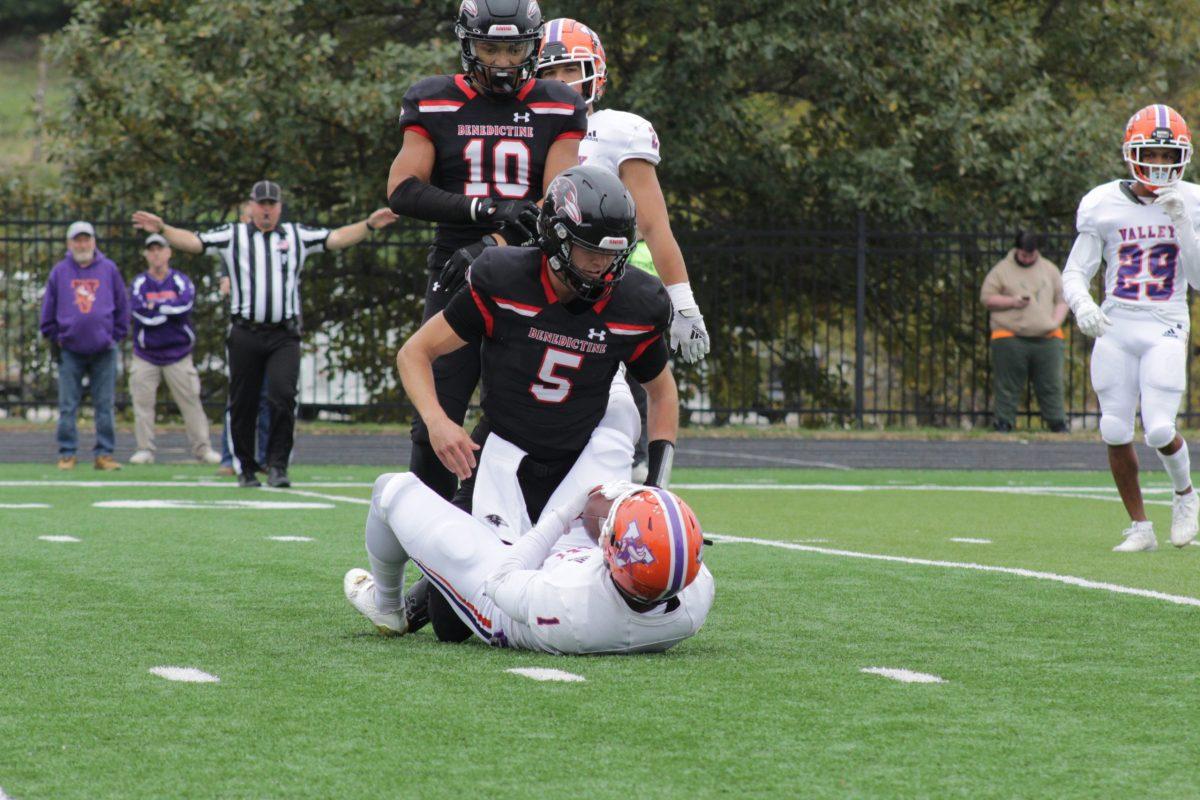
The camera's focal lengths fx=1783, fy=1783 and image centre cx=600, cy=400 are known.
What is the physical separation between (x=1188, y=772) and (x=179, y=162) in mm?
17229

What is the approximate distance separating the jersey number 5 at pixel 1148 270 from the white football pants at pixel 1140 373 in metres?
0.10

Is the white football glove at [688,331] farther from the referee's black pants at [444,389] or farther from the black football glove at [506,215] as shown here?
the referee's black pants at [444,389]

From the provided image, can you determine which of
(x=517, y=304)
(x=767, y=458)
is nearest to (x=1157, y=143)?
(x=517, y=304)

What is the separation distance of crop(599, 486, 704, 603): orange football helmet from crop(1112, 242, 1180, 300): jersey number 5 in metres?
4.49

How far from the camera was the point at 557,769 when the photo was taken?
3.57m

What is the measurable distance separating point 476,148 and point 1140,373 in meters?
3.87

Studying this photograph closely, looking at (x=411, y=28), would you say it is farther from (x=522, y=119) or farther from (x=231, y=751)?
(x=231, y=751)

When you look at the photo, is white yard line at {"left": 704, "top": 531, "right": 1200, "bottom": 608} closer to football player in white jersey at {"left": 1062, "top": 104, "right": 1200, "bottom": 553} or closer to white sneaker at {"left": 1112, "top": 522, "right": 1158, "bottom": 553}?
white sneaker at {"left": 1112, "top": 522, "right": 1158, "bottom": 553}

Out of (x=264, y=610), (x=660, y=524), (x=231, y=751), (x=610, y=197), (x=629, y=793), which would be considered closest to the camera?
(x=629, y=793)

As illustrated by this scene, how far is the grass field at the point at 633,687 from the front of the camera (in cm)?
353

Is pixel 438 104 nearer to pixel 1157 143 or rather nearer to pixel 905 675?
pixel 905 675

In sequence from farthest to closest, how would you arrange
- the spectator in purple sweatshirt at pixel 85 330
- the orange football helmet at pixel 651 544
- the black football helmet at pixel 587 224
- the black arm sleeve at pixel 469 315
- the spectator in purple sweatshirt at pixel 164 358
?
the spectator in purple sweatshirt at pixel 164 358
the spectator in purple sweatshirt at pixel 85 330
the black arm sleeve at pixel 469 315
the black football helmet at pixel 587 224
the orange football helmet at pixel 651 544

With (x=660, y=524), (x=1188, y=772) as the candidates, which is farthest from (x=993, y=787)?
(x=660, y=524)

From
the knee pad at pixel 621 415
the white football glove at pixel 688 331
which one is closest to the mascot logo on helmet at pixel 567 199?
the knee pad at pixel 621 415
